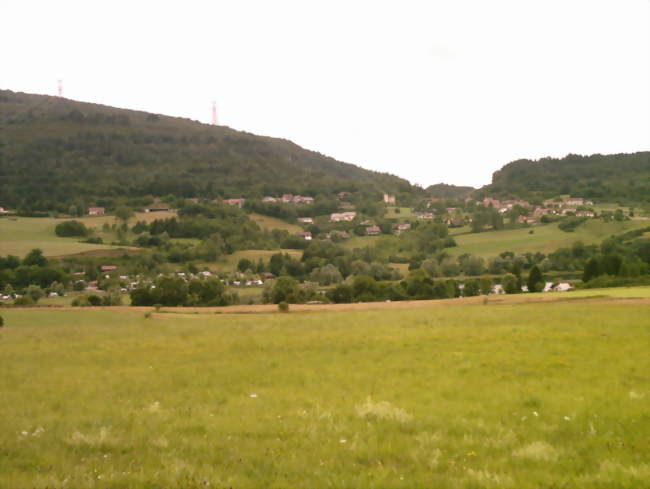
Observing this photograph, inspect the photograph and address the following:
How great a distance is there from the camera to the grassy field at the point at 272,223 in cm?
15594

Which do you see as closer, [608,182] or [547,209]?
[547,209]

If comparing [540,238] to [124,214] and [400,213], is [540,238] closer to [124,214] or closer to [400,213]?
[400,213]

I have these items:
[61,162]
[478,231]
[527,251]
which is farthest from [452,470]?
[61,162]

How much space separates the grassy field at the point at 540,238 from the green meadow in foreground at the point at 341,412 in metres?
93.8

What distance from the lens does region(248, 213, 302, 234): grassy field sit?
15594 cm

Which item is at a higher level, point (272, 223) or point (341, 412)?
point (272, 223)

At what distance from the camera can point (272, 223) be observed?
16162cm

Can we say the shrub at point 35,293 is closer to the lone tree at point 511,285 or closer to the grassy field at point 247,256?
the grassy field at point 247,256

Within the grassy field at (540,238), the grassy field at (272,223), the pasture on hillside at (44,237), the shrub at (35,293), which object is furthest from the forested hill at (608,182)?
the shrub at (35,293)

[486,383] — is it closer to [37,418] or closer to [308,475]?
[308,475]

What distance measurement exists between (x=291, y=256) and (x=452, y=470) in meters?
109

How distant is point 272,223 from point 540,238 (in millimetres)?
72629

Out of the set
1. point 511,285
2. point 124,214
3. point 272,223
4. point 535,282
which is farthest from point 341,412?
point 272,223

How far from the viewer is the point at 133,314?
4300 cm
